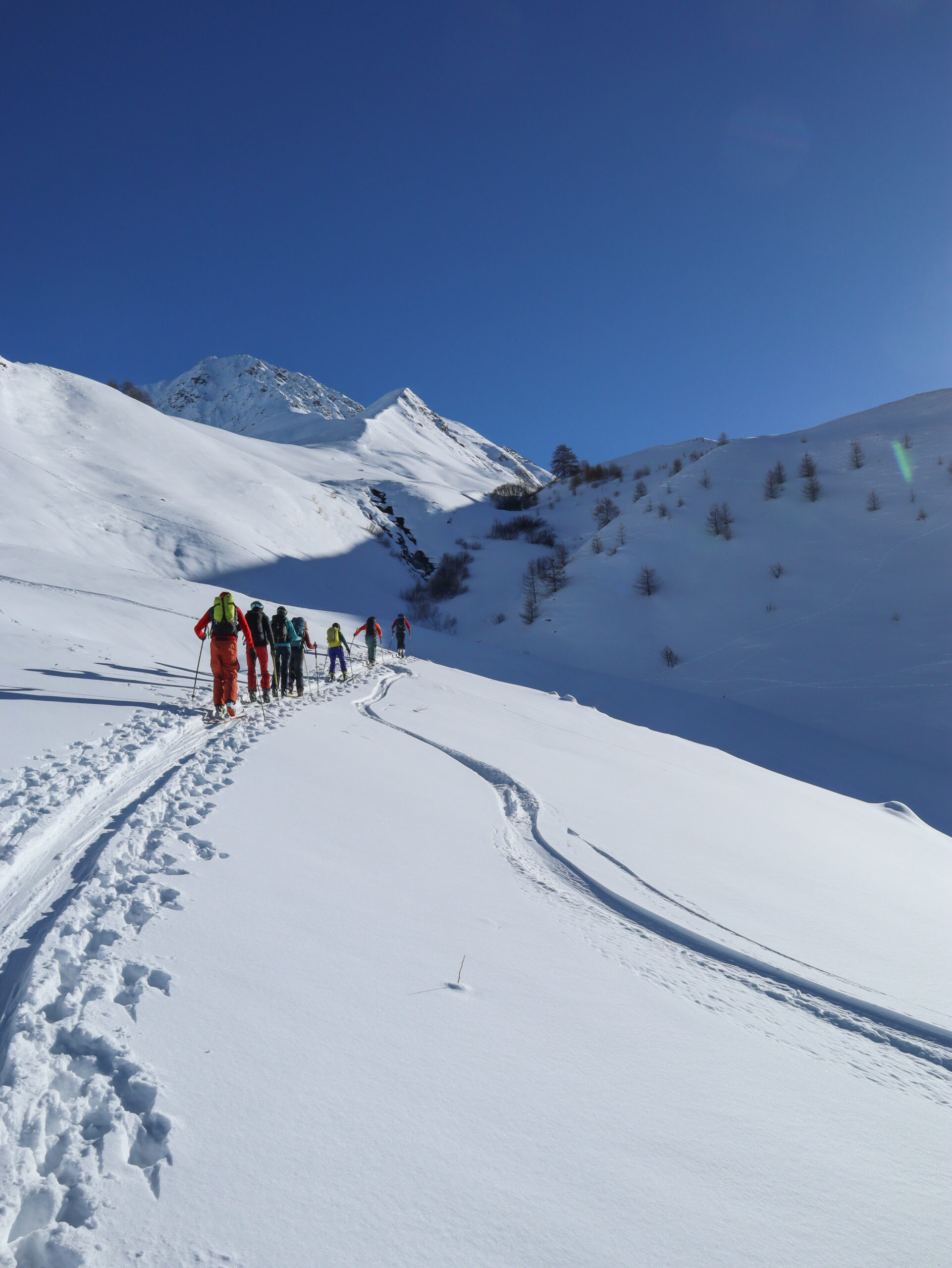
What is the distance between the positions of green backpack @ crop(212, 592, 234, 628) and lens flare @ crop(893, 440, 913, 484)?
1126 inches

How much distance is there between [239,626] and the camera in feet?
30.2

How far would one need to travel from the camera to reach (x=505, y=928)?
319 cm

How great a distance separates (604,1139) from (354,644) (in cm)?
1931

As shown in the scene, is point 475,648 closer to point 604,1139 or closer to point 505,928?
point 505,928

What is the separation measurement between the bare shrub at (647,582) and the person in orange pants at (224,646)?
2155cm

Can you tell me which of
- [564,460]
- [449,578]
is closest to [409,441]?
[564,460]

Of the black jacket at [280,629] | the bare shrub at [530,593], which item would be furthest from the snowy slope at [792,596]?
the black jacket at [280,629]

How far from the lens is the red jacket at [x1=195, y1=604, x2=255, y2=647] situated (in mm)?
8883

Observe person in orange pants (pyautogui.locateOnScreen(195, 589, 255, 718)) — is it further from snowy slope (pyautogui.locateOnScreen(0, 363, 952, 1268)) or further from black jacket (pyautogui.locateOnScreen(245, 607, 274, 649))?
black jacket (pyautogui.locateOnScreen(245, 607, 274, 649))

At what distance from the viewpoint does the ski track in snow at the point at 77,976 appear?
1.55 meters

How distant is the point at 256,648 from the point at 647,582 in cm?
2128

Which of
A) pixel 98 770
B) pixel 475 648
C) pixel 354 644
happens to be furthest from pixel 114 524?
pixel 98 770

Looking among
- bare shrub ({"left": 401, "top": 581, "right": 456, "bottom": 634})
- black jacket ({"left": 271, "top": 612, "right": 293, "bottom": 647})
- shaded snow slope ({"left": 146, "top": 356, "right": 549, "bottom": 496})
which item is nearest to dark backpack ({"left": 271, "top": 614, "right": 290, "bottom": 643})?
black jacket ({"left": 271, "top": 612, "right": 293, "bottom": 647})

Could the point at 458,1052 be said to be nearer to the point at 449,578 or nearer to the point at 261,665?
the point at 261,665
